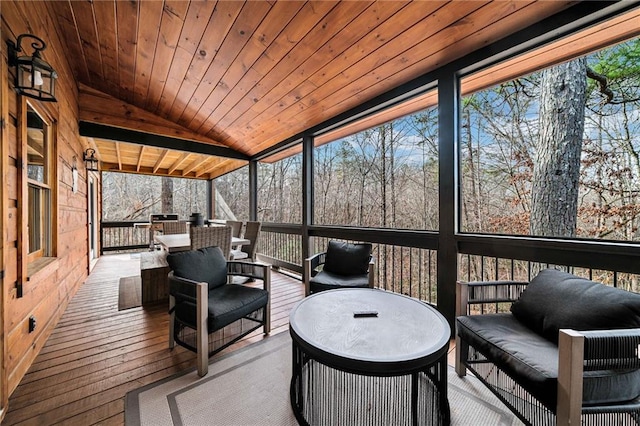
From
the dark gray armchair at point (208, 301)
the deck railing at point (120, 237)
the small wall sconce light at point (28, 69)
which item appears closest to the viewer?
the small wall sconce light at point (28, 69)

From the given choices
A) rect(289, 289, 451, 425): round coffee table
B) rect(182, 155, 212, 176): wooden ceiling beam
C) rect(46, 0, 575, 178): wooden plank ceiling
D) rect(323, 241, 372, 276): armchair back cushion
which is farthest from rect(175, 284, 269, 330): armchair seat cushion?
rect(182, 155, 212, 176): wooden ceiling beam

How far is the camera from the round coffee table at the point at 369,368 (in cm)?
119

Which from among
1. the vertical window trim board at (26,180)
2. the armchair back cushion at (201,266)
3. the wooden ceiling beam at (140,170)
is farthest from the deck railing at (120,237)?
the armchair back cushion at (201,266)

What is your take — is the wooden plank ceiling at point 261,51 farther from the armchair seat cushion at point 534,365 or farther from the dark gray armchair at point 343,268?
the armchair seat cushion at point 534,365

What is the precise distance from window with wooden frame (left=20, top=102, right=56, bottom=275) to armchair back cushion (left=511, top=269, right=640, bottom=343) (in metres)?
3.46

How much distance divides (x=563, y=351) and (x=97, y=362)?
311 cm

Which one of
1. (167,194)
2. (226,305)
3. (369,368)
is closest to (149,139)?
(226,305)

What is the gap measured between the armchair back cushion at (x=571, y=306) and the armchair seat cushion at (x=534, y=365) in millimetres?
85

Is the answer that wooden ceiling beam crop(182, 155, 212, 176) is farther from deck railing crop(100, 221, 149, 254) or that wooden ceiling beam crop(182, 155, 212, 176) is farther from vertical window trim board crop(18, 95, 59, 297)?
vertical window trim board crop(18, 95, 59, 297)

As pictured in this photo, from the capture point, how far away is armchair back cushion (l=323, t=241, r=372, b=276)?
9.68 feet

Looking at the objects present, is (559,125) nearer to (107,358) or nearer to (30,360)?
(107,358)

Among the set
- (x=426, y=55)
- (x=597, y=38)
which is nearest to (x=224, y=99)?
(x=426, y=55)

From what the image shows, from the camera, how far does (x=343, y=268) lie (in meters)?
2.99

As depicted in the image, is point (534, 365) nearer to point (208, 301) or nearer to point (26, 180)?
point (208, 301)
